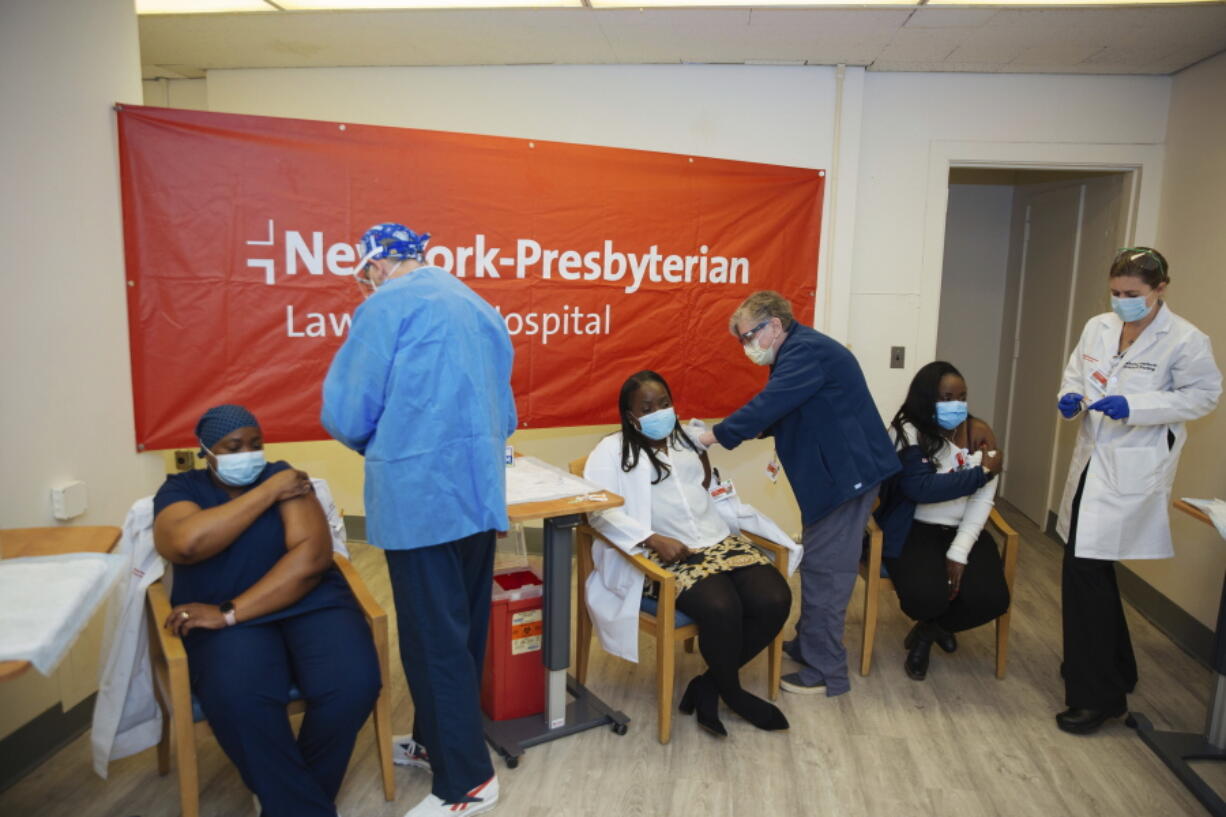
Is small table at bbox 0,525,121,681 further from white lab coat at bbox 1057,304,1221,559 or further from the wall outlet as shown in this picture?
white lab coat at bbox 1057,304,1221,559

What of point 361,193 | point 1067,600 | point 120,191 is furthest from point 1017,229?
point 120,191

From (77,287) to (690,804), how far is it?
2.31 m

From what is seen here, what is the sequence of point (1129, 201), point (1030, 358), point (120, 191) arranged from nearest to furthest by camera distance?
1. point (120, 191)
2. point (1129, 201)
3. point (1030, 358)

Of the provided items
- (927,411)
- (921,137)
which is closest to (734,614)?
(927,411)

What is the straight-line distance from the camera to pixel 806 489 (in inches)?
117

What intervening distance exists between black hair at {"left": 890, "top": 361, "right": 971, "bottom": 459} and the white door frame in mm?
1212

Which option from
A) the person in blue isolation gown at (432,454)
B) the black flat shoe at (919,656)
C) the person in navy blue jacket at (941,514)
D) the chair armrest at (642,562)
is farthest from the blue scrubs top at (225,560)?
the black flat shoe at (919,656)

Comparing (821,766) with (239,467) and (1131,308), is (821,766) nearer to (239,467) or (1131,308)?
(1131,308)

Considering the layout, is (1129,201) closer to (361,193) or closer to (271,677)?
(361,193)

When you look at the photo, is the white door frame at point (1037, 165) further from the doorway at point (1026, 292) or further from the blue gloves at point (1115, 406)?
the blue gloves at point (1115, 406)

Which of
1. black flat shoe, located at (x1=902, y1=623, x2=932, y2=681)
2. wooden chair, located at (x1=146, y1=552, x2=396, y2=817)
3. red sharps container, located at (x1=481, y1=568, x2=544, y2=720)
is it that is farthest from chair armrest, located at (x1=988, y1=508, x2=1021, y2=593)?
wooden chair, located at (x1=146, y1=552, x2=396, y2=817)

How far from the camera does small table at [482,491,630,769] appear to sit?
250cm

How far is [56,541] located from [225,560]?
0.38 m

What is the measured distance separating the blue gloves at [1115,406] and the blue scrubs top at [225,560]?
2.37 m
